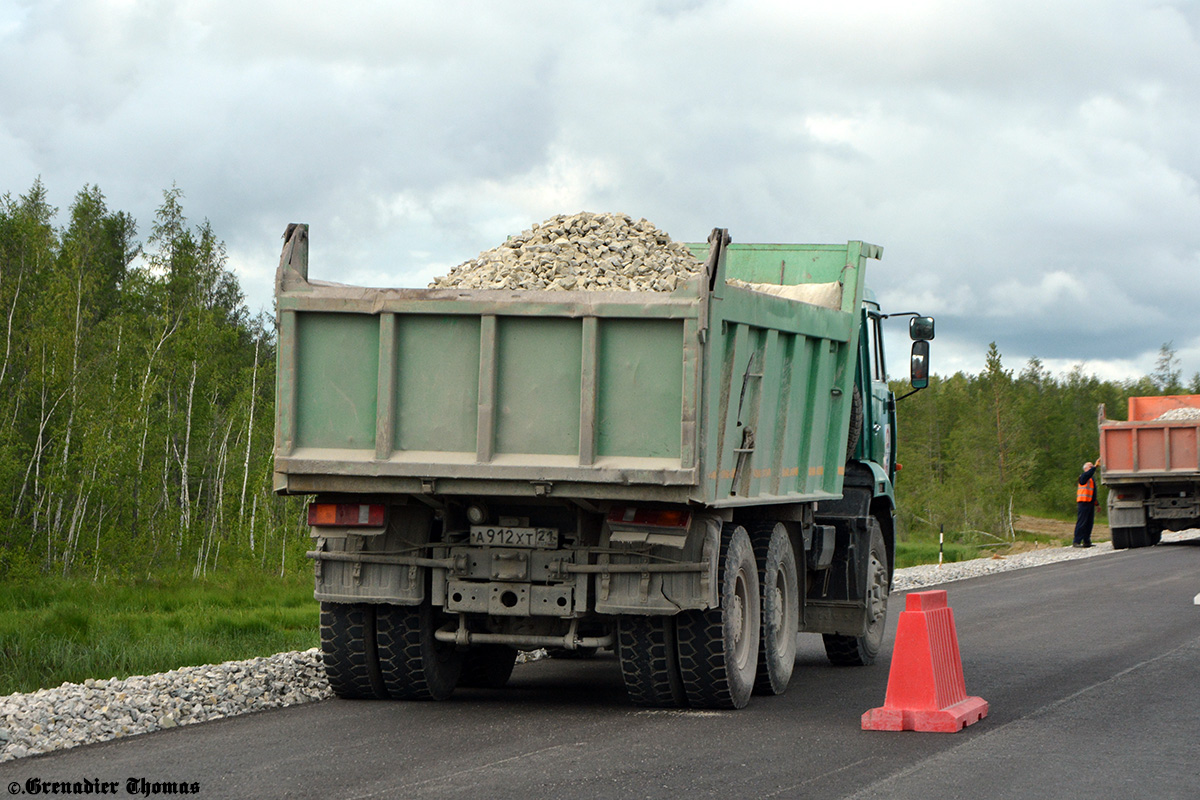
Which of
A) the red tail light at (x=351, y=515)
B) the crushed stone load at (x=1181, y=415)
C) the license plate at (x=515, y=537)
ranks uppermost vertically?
the crushed stone load at (x=1181, y=415)

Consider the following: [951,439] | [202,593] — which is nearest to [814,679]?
[202,593]

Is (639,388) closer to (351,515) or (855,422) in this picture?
(351,515)

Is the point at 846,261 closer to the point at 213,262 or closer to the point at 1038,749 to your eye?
the point at 1038,749

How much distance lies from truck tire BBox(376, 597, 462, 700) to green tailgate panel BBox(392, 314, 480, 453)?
118 cm

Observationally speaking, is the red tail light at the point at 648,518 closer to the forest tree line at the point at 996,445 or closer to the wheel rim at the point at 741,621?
the wheel rim at the point at 741,621

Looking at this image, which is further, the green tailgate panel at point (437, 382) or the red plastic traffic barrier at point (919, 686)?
the green tailgate panel at point (437, 382)

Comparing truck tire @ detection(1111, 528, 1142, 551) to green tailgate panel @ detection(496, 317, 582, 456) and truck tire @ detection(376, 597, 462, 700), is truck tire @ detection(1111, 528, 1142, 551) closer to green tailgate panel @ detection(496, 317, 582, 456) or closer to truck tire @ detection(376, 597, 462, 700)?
truck tire @ detection(376, 597, 462, 700)

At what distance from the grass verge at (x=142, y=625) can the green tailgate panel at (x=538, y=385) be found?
422 centimetres

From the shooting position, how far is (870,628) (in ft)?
34.6

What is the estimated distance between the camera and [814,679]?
9727mm

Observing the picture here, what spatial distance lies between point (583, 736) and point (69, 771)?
253cm

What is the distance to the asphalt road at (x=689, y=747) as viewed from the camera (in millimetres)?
5590

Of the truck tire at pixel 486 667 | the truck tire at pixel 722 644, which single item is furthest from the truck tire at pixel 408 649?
the truck tire at pixel 722 644

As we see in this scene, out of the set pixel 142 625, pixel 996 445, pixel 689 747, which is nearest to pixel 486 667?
pixel 689 747
